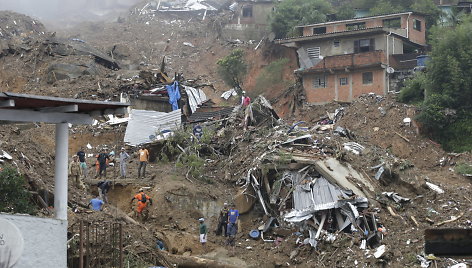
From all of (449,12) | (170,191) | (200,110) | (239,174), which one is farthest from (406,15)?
(170,191)

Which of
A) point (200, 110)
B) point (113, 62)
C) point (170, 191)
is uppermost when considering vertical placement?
point (113, 62)

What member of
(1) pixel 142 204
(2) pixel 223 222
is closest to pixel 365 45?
(2) pixel 223 222

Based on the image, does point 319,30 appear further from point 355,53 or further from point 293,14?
point 355,53

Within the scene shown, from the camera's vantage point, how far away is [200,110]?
31.3 m

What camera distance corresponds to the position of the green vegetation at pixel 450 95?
31109mm

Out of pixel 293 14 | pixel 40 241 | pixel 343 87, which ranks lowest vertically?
pixel 40 241

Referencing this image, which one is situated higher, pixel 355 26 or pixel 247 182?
pixel 355 26

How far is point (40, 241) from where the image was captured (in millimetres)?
10336

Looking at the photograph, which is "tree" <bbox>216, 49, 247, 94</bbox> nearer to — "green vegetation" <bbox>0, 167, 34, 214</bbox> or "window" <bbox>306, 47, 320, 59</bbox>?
"window" <bbox>306, 47, 320, 59</bbox>

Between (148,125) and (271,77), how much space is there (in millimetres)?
17343

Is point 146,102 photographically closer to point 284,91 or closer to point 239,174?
point 239,174

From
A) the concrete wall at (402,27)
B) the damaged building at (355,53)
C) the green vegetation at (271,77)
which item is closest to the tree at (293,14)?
the green vegetation at (271,77)

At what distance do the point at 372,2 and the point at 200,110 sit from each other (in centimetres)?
2077

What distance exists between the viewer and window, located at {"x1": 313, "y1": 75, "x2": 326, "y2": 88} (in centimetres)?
3681
